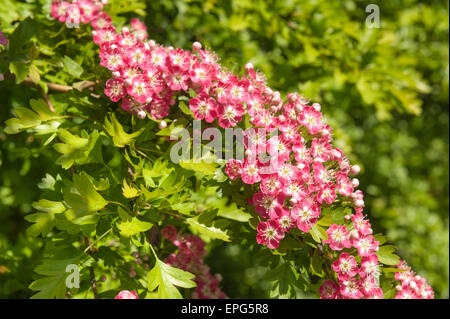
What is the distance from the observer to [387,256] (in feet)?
5.01

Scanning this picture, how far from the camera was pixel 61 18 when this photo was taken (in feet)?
→ 5.92

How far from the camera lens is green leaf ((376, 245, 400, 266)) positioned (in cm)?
152

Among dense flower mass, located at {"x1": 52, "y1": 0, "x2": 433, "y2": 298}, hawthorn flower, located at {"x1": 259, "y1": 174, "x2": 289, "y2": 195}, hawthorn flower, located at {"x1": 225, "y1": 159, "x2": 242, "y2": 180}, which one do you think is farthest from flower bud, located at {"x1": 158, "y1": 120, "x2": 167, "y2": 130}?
hawthorn flower, located at {"x1": 259, "y1": 174, "x2": 289, "y2": 195}

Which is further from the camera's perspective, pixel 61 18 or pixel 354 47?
pixel 354 47

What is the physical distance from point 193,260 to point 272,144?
2.56 ft

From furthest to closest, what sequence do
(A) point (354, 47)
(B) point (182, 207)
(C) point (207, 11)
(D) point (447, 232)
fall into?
(D) point (447, 232) < (C) point (207, 11) < (A) point (354, 47) < (B) point (182, 207)

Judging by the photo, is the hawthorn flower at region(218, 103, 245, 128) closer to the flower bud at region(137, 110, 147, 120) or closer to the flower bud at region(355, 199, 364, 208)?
the flower bud at region(137, 110, 147, 120)

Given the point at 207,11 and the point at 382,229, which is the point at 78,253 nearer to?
the point at 207,11

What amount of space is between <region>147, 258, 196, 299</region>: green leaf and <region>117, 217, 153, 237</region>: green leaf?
0.21m

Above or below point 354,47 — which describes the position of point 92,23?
below

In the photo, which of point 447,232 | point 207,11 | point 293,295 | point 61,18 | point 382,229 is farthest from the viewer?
point 382,229

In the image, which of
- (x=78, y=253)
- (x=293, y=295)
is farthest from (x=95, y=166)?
(x=293, y=295)

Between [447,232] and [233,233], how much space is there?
391 centimetres

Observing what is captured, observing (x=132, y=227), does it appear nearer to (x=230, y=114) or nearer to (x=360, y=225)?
(x=230, y=114)
